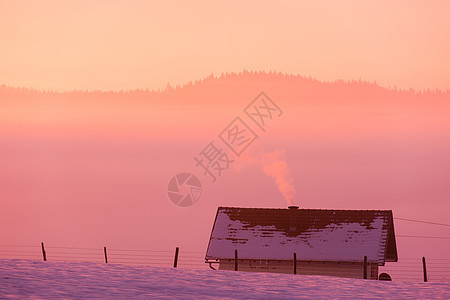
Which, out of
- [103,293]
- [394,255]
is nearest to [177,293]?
[103,293]

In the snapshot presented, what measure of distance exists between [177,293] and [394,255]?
1023 inches

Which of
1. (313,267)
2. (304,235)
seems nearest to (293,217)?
Result: (304,235)

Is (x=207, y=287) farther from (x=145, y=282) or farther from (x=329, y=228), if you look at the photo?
(x=329, y=228)

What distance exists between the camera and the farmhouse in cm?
4622

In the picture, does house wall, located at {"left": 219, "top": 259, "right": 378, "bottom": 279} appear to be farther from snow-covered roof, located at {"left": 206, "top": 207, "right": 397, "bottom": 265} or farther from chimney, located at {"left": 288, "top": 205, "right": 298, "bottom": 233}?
chimney, located at {"left": 288, "top": 205, "right": 298, "bottom": 233}

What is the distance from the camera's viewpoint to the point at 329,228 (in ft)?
159

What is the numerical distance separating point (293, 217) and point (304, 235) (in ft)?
4.73

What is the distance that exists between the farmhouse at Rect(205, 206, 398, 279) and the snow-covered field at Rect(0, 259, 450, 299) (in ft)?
42.2

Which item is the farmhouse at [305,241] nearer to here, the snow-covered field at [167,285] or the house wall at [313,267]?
the house wall at [313,267]

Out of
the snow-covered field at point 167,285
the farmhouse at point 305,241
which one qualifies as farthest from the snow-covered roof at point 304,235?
the snow-covered field at point 167,285

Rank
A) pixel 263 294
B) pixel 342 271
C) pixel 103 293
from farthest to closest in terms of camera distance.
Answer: pixel 342 271
pixel 263 294
pixel 103 293

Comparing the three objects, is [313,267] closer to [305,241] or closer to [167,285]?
[305,241]

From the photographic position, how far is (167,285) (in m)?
26.4

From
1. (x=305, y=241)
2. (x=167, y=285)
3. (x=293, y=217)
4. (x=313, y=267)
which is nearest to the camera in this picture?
(x=167, y=285)
